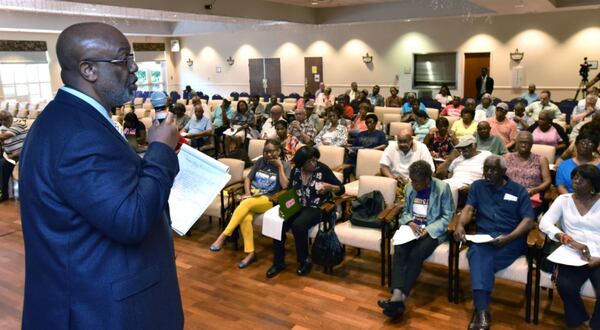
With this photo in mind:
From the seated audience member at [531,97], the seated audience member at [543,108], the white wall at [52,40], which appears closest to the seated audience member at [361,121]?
the seated audience member at [543,108]

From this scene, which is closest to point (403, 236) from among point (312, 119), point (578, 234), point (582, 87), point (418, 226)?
point (418, 226)

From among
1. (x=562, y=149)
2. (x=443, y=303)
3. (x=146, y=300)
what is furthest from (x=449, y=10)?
(x=146, y=300)

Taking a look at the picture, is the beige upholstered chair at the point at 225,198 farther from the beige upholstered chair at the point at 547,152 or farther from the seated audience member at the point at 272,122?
the beige upholstered chair at the point at 547,152

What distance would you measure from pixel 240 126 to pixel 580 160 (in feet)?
18.8

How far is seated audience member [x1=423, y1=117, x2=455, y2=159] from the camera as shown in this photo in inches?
239

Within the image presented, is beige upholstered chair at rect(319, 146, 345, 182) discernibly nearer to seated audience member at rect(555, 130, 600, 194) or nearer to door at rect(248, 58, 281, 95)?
seated audience member at rect(555, 130, 600, 194)

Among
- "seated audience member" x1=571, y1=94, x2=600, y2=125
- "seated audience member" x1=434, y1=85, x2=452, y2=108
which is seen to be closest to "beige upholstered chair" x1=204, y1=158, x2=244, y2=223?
"seated audience member" x1=571, y1=94, x2=600, y2=125

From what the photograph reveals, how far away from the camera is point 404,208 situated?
13.2ft

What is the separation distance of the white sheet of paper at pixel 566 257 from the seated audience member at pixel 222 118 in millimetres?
7060

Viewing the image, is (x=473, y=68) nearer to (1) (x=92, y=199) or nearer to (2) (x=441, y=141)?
(2) (x=441, y=141)

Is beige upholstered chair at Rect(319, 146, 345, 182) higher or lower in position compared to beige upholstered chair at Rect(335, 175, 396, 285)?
higher

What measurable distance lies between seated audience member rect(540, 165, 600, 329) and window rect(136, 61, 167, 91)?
56.0 feet

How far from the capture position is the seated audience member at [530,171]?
14.8 feet

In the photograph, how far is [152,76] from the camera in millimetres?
19016
